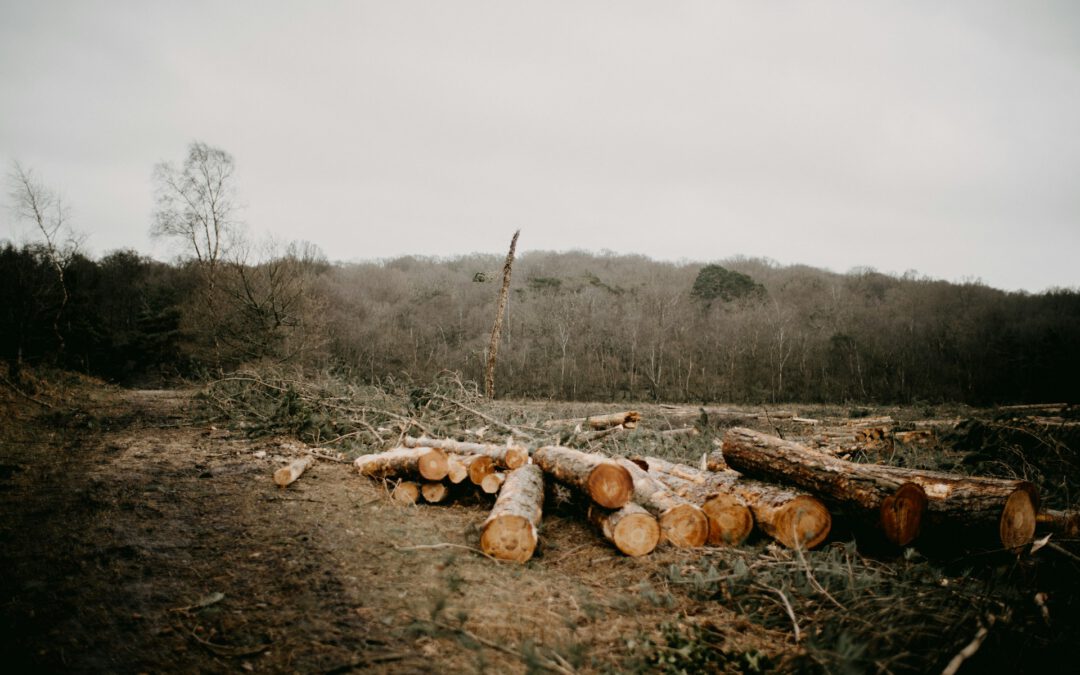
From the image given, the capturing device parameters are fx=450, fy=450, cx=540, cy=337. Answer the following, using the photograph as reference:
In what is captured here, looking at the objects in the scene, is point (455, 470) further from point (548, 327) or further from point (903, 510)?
point (548, 327)

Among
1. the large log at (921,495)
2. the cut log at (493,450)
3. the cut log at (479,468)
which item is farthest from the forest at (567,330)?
the large log at (921,495)

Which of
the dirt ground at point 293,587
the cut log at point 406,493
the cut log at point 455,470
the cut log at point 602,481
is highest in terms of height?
the cut log at point 602,481

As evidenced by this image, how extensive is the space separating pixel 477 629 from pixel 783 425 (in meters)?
14.8

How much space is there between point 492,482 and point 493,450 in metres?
0.51

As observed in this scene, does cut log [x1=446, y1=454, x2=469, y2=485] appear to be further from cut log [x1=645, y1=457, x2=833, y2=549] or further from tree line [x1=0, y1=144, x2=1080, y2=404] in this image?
tree line [x1=0, y1=144, x2=1080, y2=404]

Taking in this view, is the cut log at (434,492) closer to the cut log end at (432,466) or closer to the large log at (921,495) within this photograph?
the cut log end at (432,466)

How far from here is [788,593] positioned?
2873 mm

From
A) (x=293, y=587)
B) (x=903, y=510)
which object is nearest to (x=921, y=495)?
(x=903, y=510)

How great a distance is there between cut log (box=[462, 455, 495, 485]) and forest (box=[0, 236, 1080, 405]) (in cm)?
968

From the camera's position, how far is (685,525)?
12.6ft

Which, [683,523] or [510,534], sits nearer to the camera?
[510,534]

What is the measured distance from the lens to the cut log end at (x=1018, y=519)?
10.6 feet

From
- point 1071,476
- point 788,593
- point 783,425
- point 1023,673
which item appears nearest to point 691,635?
point 788,593

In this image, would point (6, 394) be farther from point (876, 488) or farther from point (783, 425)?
point (783, 425)
